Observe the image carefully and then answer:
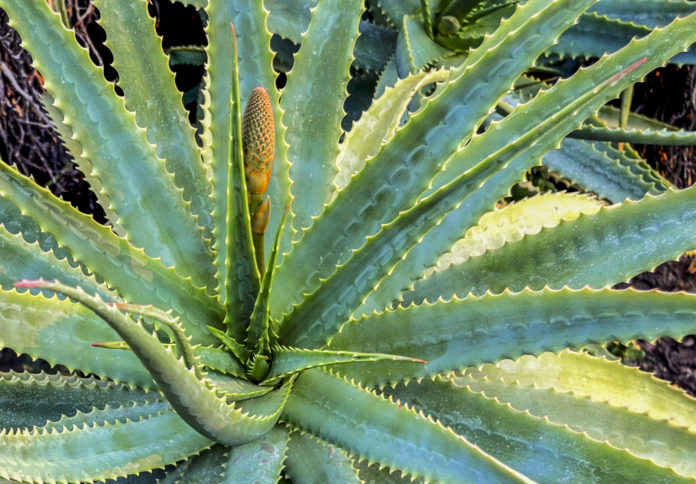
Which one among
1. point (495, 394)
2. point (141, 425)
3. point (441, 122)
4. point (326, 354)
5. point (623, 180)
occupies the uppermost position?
point (623, 180)

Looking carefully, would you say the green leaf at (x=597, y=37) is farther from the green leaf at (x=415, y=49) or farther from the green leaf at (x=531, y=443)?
the green leaf at (x=531, y=443)

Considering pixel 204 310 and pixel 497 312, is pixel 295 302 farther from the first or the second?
pixel 497 312

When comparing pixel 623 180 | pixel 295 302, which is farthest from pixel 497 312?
pixel 623 180

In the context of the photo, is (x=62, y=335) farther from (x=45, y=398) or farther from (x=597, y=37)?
(x=597, y=37)

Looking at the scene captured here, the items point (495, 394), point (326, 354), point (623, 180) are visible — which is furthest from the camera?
point (623, 180)

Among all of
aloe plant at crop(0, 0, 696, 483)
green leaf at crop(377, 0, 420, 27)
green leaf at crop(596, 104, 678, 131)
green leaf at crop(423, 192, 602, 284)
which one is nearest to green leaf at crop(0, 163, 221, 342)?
aloe plant at crop(0, 0, 696, 483)

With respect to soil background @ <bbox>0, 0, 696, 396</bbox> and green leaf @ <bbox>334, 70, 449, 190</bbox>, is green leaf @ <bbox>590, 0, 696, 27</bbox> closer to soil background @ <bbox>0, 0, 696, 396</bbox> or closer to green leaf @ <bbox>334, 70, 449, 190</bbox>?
soil background @ <bbox>0, 0, 696, 396</bbox>

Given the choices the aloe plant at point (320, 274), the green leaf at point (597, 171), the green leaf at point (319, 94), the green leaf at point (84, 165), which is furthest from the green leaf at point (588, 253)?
the green leaf at point (597, 171)
